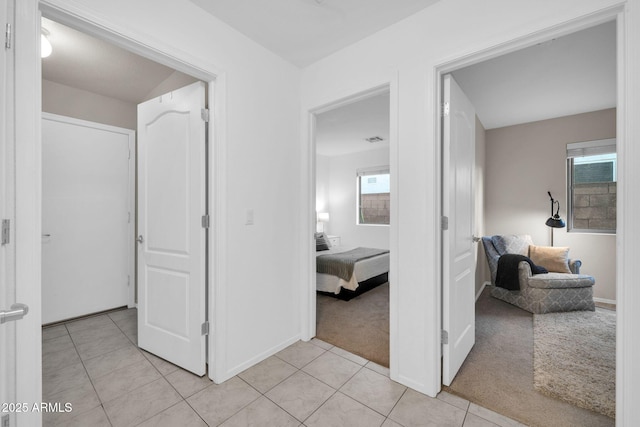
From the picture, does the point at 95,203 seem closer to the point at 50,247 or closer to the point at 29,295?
the point at 50,247

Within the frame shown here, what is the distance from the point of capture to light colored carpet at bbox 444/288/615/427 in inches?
64.2

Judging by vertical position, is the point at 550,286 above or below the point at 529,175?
below

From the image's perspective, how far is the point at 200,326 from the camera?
6.43ft

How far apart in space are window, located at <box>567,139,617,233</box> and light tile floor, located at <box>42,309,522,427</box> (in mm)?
3718

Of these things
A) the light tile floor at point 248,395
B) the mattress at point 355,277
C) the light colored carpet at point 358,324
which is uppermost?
the mattress at point 355,277

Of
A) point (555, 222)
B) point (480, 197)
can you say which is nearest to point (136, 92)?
point (480, 197)

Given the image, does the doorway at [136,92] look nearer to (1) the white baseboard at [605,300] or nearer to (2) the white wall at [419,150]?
(2) the white wall at [419,150]

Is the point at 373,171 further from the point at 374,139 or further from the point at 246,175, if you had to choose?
the point at 246,175

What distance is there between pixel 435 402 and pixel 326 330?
1231 mm

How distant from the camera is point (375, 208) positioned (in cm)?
629

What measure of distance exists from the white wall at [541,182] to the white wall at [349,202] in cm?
208

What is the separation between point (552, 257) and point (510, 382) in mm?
2526

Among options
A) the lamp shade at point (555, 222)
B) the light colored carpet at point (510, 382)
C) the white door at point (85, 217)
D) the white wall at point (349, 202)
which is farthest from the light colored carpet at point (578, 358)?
the white door at point (85, 217)

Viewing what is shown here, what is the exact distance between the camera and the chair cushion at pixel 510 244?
388 cm
